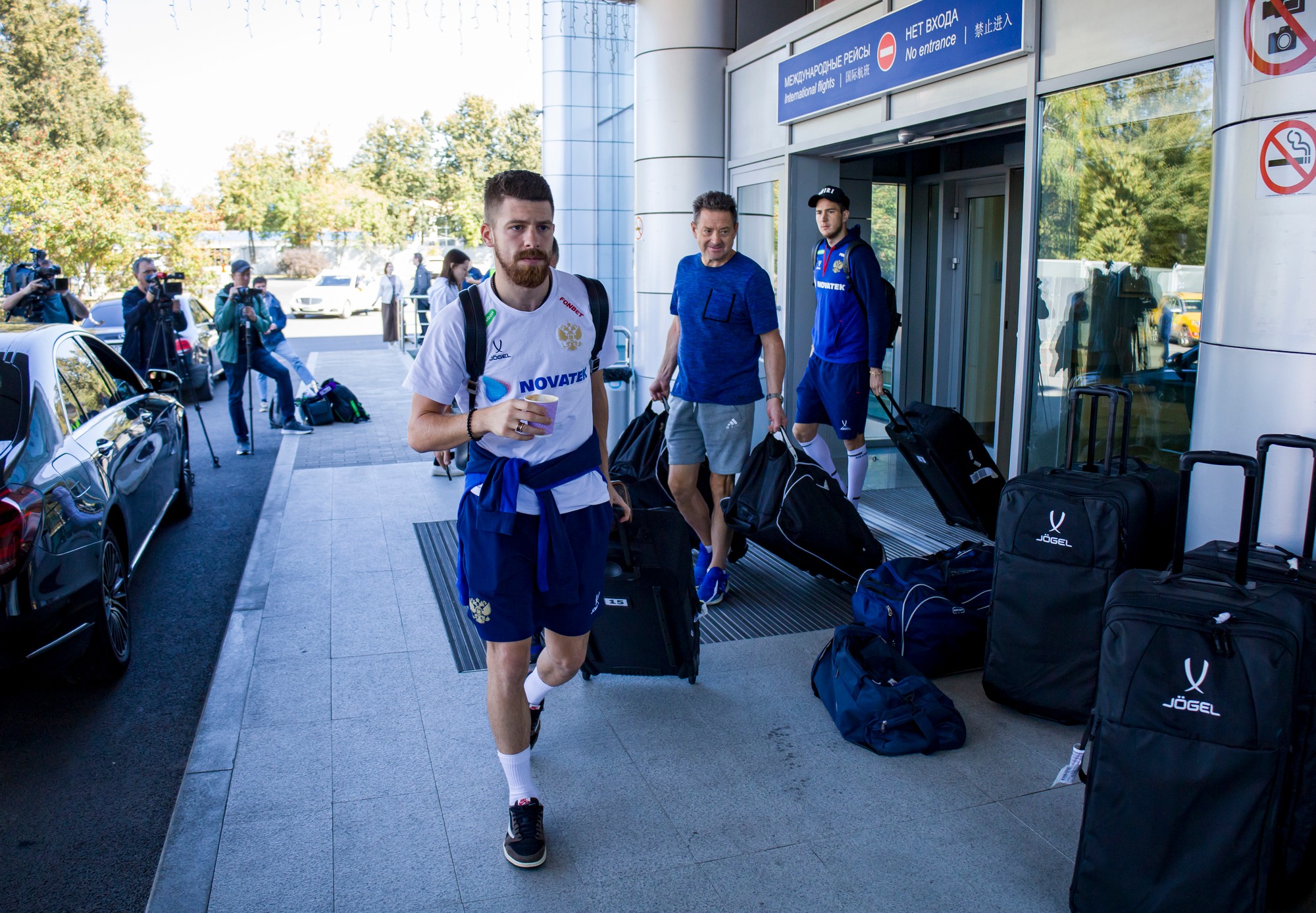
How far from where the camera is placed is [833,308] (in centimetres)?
646

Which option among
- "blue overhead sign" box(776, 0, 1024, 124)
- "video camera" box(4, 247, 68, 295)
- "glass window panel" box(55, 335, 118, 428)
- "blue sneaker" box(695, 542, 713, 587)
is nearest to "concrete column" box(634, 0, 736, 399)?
"blue overhead sign" box(776, 0, 1024, 124)

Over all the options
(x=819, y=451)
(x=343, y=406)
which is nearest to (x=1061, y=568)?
(x=819, y=451)

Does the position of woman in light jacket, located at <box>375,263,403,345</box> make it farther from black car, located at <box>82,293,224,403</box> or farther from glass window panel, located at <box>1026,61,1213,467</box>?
glass window panel, located at <box>1026,61,1213,467</box>

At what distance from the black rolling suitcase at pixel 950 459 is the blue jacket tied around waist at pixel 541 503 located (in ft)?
10.6

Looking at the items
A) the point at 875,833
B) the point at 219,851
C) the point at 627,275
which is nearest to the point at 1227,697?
the point at 875,833

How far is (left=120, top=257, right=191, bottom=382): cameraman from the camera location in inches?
406

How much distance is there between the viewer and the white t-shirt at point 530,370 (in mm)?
2973

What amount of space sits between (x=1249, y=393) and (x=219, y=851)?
144 inches

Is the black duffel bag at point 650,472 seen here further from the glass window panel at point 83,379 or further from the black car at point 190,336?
the black car at point 190,336

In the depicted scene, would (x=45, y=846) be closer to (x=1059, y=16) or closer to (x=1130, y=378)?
(x=1130, y=378)

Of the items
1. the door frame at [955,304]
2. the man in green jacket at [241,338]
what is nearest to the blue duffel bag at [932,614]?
the door frame at [955,304]

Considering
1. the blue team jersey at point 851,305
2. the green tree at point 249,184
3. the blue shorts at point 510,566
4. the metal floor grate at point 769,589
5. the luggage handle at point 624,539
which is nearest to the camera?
the blue shorts at point 510,566

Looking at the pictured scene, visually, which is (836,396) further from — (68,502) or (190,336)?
(190,336)

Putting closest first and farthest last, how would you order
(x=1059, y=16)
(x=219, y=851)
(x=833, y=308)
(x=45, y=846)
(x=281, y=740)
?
(x=219, y=851) → (x=45, y=846) → (x=281, y=740) → (x=1059, y=16) → (x=833, y=308)
